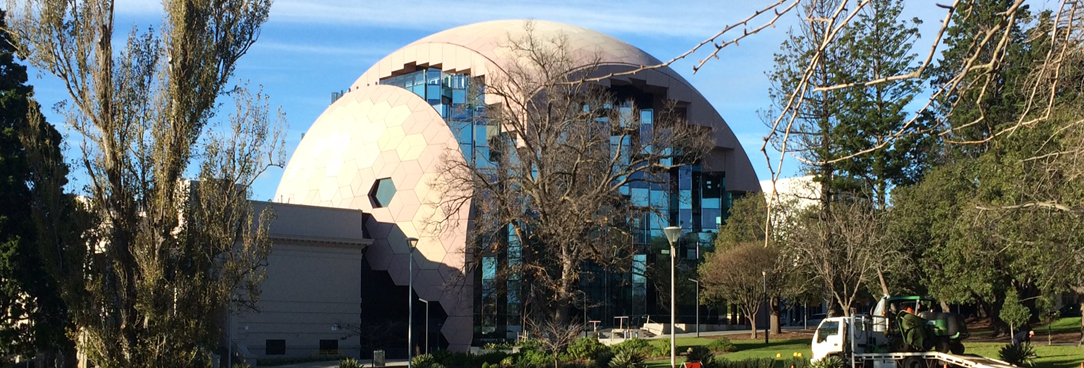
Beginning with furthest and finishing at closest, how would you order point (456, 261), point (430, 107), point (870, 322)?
point (430, 107) → point (456, 261) → point (870, 322)

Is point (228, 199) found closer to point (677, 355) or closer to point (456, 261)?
point (677, 355)

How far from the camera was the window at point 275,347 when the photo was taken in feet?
150

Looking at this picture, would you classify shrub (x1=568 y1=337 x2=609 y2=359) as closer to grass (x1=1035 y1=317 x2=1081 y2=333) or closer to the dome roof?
the dome roof

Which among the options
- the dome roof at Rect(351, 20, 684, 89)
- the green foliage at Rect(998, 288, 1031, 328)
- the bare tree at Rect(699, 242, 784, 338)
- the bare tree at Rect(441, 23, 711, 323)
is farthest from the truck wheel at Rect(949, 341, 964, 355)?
the dome roof at Rect(351, 20, 684, 89)

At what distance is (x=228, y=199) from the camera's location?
63.0 feet

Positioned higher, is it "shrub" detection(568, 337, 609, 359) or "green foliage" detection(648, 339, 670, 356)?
"shrub" detection(568, 337, 609, 359)

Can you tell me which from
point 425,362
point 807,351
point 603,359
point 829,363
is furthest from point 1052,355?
point 425,362

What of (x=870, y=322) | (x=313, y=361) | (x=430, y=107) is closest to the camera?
(x=870, y=322)

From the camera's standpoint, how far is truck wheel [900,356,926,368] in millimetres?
20234

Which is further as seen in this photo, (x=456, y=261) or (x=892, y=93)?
(x=456, y=261)

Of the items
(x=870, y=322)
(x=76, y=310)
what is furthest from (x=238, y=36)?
(x=870, y=322)

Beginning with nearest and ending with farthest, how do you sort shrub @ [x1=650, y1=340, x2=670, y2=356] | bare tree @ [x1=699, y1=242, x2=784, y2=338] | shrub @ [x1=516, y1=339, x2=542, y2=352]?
shrub @ [x1=516, y1=339, x2=542, y2=352] < shrub @ [x1=650, y1=340, x2=670, y2=356] < bare tree @ [x1=699, y1=242, x2=784, y2=338]

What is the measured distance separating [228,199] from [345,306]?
30889 mm

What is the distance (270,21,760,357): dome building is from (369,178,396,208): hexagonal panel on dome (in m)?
0.06
